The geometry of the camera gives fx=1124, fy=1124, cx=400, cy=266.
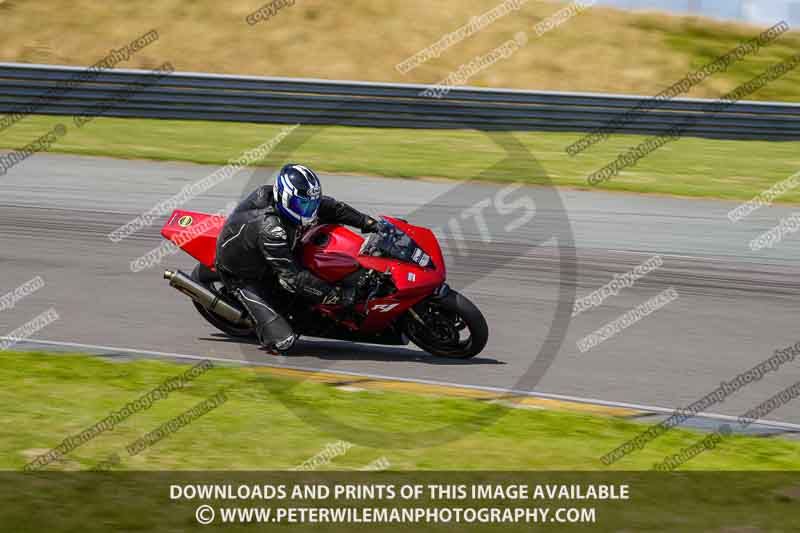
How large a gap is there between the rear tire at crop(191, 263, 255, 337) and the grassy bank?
21891 mm

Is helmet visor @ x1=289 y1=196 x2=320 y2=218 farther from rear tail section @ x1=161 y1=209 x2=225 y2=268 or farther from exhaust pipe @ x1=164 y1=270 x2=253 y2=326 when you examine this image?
exhaust pipe @ x1=164 y1=270 x2=253 y2=326

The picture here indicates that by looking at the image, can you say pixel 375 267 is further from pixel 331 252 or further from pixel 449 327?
pixel 449 327

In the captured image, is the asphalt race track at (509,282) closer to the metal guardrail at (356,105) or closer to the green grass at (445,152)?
the green grass at (445,152)

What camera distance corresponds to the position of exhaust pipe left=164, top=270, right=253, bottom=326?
9.66 m

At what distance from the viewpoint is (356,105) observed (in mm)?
21188

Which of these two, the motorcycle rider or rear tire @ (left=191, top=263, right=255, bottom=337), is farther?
rear tire @ (left=191, top=263, right=255, bottom=337)

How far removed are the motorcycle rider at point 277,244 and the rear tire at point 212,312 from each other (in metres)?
0.42

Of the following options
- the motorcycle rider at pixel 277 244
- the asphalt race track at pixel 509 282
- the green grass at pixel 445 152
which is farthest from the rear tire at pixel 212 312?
the green grass at pixel 445 152

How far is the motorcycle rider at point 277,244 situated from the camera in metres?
8.93

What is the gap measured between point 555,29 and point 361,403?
28.2 metres

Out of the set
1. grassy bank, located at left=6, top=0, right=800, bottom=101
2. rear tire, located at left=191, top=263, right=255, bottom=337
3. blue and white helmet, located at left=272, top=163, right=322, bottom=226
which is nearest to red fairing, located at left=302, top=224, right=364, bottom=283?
blue and white helmet, located at left=272, top=163, right=322, bottom=226

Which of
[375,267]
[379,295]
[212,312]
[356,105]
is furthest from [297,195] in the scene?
[356,105]

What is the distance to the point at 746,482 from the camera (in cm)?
679

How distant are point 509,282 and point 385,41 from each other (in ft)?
72.6
